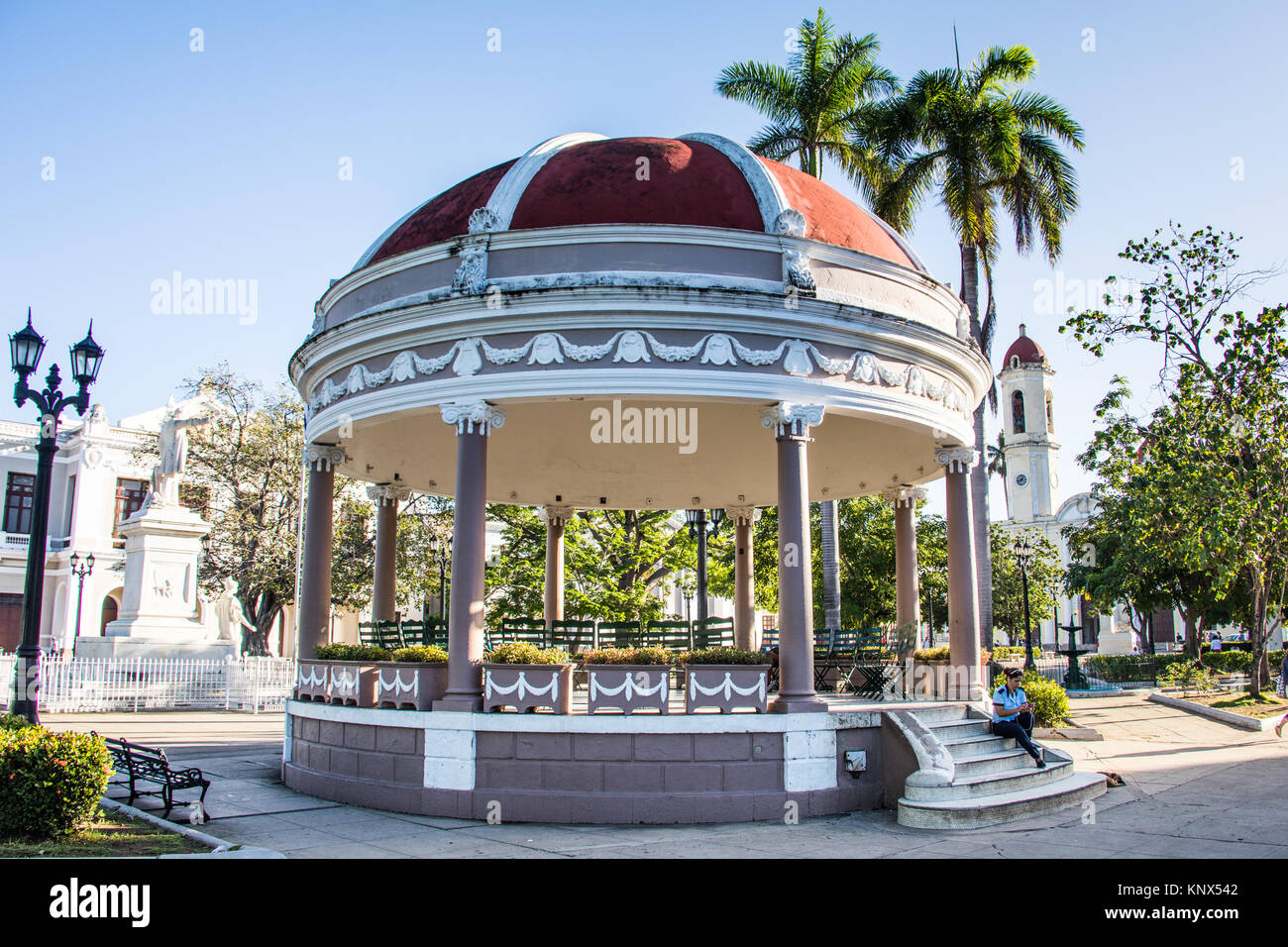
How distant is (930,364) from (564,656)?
7116 mm

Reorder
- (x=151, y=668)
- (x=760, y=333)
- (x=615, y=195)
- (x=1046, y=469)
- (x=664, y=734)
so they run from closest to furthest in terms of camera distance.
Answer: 1. (x=664, y=734)
2. (x=760, y=333)
3. (x=615, y=195)
4. (x=151, y=668)
5. (x=1046, y=469)

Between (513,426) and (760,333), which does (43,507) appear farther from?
(760,333)

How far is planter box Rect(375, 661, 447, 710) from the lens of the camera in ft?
42.5

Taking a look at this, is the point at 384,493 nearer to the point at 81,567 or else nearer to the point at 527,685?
the point at 527,685

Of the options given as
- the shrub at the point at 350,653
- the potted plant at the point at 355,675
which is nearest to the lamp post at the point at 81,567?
the shrub at the point at 350,653

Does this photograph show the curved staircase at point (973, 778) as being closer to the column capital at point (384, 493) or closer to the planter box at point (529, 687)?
the planter box at point (529, 687)

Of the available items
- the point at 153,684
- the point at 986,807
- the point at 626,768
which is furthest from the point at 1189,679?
the point at 153,684

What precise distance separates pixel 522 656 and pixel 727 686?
276cm

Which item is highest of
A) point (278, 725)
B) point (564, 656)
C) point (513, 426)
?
point (513, 426)

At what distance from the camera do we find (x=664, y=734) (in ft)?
40.0

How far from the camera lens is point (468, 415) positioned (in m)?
13.3

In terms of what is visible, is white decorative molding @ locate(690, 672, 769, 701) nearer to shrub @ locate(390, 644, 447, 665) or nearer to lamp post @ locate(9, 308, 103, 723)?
shrub @ locate(390, 644, 447, 665)
